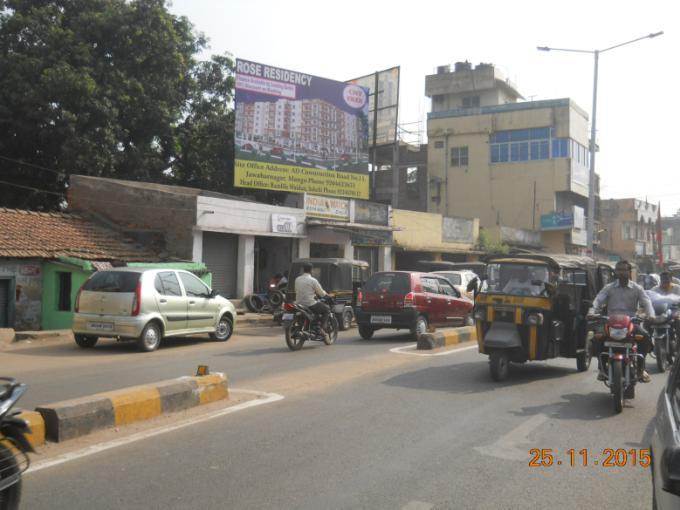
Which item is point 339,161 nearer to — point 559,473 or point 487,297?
point 487,297

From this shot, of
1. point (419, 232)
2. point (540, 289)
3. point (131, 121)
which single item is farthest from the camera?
point (419, 232)

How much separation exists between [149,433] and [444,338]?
318 inches

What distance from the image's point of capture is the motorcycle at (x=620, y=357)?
23.3 feet

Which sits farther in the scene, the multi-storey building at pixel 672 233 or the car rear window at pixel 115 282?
the multi-storey building at pixel 672 233

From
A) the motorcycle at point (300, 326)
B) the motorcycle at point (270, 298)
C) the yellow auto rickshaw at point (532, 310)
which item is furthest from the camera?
the motorcycle at point (270, 298)

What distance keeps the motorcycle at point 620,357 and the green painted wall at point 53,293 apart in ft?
48.1

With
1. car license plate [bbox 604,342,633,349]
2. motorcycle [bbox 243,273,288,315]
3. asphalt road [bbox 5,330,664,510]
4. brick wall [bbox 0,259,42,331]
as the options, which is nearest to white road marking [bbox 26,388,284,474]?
asphalt road [bbox 5,330,664,510]

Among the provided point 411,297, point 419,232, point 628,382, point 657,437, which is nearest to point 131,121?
point 419,232

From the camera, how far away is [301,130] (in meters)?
27.7

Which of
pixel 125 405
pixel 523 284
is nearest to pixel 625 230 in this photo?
pixel 523 284

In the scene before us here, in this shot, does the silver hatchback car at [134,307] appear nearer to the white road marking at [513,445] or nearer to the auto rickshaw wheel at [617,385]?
the white road marking at [513,445]

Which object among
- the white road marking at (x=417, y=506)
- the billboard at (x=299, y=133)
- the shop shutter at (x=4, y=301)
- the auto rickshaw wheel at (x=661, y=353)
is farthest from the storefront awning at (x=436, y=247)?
the white road marking at (x=417, y=506)

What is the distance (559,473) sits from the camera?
5.05 meters

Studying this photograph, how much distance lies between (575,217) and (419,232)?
1750 cm
